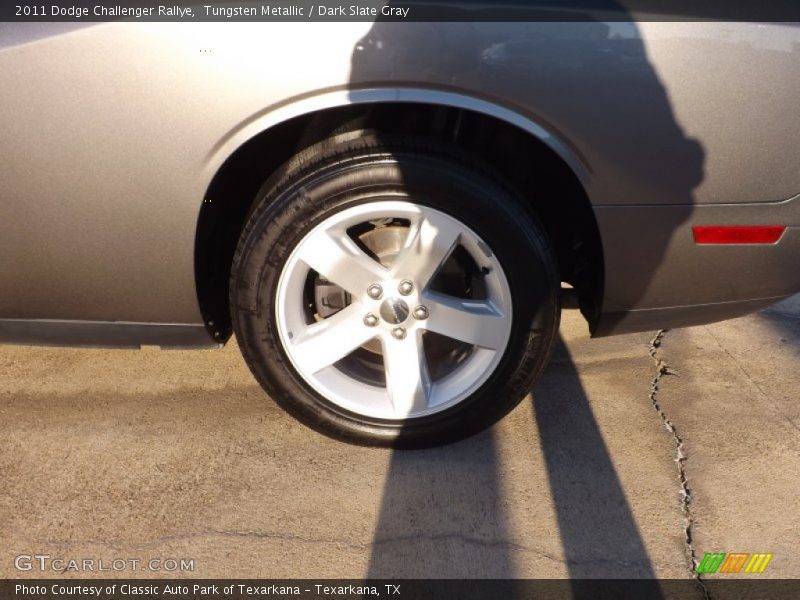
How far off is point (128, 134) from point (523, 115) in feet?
3.34

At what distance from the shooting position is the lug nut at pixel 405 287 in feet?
6.38

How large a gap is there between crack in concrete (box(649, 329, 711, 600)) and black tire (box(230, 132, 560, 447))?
551mm

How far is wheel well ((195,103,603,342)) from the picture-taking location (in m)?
1.87

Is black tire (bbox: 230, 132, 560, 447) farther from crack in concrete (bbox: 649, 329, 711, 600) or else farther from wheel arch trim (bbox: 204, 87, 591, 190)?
crack in concrete (bbox: 649, 329, 711, 600)

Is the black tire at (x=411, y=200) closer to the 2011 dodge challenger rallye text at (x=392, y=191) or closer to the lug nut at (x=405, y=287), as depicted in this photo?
the 2011 dodge challenger rallye text at (x=392, y=191)

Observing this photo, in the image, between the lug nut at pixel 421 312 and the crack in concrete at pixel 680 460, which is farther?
the lug nut at pixel 421 312

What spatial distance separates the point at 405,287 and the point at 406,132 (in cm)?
46

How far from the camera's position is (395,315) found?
1977 mm

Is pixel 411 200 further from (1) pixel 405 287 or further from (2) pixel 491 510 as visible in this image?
(2) pixel 491 510

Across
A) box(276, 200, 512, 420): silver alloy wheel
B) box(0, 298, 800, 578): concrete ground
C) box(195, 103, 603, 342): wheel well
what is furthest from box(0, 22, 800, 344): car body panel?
box(0, 298, 800, 578): concrete ground

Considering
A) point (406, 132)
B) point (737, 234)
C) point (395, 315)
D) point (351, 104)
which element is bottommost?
point (395, 315)

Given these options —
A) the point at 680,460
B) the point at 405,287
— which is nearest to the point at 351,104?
the point at 405,287

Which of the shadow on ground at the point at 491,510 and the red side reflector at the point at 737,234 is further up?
the red side reflector at the point at 737,234

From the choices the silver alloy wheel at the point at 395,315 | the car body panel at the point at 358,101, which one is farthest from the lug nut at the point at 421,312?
the car body panel at the point at 358,101
